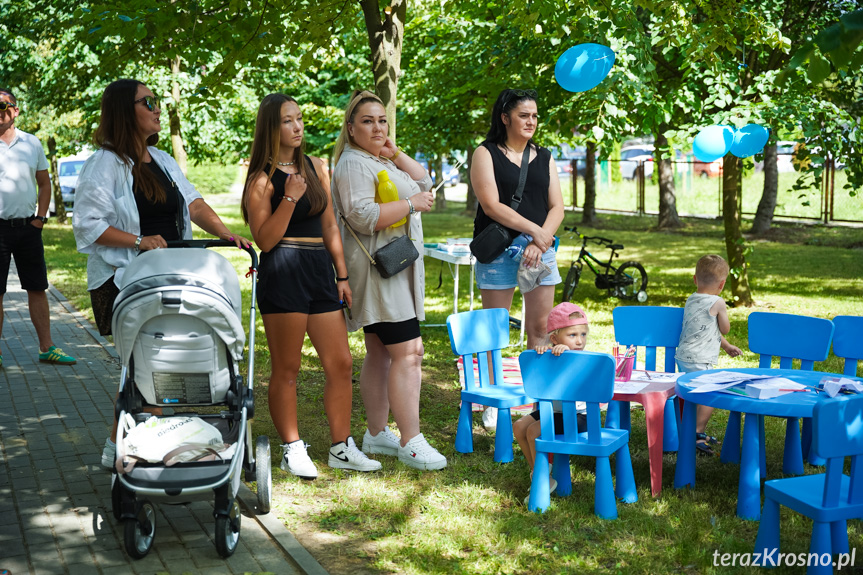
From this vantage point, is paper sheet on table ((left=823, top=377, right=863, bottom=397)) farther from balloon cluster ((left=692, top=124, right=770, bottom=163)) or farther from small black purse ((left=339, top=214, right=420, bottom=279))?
balloon cluster ((left=692, top=124, right=770, bottom=163))

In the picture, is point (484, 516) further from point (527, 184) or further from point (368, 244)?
point (527, 184)

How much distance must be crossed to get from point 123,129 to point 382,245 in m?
1.58

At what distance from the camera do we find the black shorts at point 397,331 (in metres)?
5.11

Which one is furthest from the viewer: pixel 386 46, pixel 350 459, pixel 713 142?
pixel 713 142

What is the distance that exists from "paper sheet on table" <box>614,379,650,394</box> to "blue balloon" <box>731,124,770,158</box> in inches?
163

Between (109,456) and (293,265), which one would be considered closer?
(109,456)

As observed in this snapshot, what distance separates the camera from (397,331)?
5105 millimetres

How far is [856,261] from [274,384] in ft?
46.9

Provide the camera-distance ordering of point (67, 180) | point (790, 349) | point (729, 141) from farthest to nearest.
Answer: point (67, 180) → point (729, 141) → point (790, 349)

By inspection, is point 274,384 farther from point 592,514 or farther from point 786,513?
point 786,513

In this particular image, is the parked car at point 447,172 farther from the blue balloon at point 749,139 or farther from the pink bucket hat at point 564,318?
the blue balloon at point 749,139

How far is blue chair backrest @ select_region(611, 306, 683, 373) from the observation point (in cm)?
581

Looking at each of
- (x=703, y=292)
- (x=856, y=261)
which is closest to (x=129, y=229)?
(x=703, y=292)

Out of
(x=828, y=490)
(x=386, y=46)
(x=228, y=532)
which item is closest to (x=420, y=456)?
(x=228, y=532)
